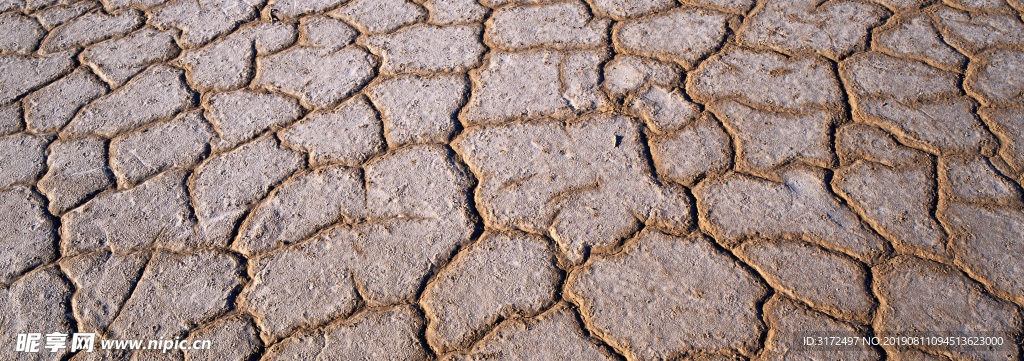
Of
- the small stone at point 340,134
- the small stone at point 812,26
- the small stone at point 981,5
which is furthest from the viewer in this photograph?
the small stone at point 981,5

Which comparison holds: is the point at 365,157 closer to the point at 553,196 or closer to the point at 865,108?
the point at 553,196

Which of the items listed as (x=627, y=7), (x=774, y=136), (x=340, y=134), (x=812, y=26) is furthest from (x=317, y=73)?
(x=812, y=26)

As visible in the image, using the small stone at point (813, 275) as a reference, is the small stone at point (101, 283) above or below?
above

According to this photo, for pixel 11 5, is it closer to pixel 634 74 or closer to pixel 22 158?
pixel 22 158

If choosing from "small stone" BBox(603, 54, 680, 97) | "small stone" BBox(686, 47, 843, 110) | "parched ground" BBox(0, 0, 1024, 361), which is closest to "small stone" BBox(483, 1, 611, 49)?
"parched ground" BBox(0, 0, 1024, 361)

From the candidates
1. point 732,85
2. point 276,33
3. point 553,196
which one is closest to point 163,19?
point 276,33

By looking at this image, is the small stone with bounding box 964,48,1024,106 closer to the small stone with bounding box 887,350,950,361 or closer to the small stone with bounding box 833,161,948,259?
the small stone with bounding box 833,161,948,259

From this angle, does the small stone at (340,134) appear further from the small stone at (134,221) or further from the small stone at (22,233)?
the small stone at (22,233)

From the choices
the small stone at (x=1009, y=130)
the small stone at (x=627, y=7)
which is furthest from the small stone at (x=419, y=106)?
the small stone at (x=1009, y=130)
